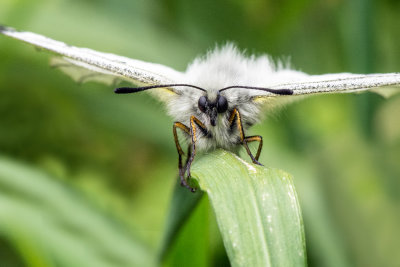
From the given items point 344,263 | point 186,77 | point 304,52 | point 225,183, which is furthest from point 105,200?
point 304,52

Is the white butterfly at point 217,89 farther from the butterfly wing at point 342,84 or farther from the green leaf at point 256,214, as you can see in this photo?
the green leaf at point 256,214

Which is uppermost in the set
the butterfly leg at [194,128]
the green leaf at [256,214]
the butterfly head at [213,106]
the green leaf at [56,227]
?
the butterfly head at [213,106]

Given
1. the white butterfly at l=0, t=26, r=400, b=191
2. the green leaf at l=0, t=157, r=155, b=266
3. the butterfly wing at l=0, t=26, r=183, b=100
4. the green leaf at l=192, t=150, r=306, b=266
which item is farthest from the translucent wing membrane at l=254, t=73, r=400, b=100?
the green leaf at l=0, t=157, r=155, b=266

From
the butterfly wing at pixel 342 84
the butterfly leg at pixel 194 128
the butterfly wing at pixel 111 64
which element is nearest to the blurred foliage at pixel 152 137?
the butterfly wing at pixel 111 64

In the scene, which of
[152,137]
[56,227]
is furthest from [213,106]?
[152,137]

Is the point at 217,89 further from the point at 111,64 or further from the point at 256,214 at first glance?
the point at 256,214

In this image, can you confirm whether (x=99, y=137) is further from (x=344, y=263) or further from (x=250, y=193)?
(x=250, y=193)
